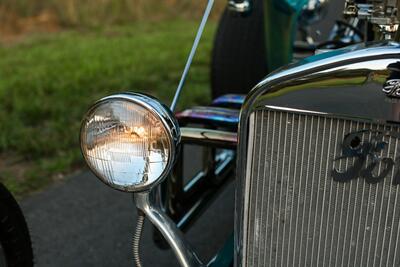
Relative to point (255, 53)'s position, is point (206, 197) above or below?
below

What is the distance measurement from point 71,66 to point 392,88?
3.75 meters

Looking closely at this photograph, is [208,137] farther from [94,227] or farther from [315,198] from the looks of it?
[94,227]

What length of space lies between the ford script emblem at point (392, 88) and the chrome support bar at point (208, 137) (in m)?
0.50

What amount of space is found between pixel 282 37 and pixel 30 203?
1.28 meters

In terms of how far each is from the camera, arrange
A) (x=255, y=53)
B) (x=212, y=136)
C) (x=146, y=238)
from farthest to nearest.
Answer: (x=255, y=53) → (x=146, y=238) → (x=212, y=136)

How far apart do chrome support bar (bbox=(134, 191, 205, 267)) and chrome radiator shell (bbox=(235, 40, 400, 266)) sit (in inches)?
6.7

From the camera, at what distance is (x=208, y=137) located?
1477 millimetres

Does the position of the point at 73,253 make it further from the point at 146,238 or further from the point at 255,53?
the point at 255,53

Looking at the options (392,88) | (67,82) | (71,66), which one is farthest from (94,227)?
(71,66)

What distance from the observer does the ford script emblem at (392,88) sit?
104cm

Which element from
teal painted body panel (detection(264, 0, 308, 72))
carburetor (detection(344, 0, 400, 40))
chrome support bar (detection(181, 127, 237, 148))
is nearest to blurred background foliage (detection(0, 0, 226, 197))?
teal painted body panel (detection(264, 0, 308, 72))

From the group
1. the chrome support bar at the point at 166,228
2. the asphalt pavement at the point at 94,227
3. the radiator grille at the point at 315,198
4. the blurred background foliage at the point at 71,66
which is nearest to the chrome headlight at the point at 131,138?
the chrome support bar at the point at 166,228

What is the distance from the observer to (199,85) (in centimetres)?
421

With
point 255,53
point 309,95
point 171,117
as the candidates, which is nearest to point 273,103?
point 309,95
